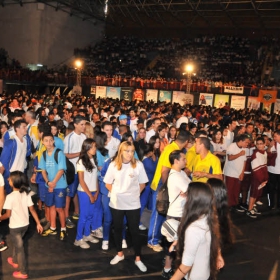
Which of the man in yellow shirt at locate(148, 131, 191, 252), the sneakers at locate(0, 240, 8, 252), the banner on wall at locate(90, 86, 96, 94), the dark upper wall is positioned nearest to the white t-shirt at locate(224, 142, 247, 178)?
the man in yellow shirt at locate(148, 131, 191, 252)

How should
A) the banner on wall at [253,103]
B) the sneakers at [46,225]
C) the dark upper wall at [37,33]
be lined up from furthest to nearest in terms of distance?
the dark upper wall at [37,33] → the banner on wall at [253,103] → the sneakers at [46,225]

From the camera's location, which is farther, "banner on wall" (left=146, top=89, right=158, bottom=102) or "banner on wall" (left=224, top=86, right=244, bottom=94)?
"banner on wall" (left=146, top=89, right=158, bottom=102)

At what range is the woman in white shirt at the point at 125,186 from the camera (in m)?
4.89

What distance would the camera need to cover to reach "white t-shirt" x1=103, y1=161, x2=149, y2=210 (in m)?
4.90

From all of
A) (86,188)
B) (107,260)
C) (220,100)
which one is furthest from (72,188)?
(220,100)

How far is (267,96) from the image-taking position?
59.8 ft

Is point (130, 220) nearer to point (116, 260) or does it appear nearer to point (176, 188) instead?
point (116, 260)

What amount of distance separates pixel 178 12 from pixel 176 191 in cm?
2885

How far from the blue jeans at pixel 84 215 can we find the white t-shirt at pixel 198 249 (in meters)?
2.68

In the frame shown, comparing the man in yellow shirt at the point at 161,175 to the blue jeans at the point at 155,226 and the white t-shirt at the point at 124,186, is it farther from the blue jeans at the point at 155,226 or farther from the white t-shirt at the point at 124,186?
the white t-shirt at the point at 124,186

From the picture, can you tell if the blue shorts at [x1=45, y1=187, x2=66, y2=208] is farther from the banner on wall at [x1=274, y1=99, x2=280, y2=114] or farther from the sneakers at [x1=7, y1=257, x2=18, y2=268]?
the banner on wall at [x1=274, y1=99, x2=280, y2=114]

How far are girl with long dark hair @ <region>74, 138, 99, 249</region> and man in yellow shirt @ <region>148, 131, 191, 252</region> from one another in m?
0.89

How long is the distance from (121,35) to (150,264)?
33.0 meters

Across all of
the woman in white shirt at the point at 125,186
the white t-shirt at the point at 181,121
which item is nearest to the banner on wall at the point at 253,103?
the white t-shirt at the point at 181,121
